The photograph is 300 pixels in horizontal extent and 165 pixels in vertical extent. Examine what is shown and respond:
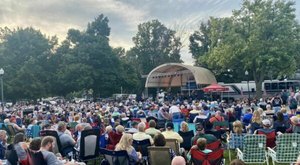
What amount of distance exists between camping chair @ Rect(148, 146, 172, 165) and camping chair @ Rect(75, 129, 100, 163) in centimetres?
208

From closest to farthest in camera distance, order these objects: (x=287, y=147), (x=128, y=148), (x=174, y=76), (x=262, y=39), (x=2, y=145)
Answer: (x=128, y=148) → (x=287, y=147) → (x=2, y=145) → (x=262, y=39) → (x=174, y=76)

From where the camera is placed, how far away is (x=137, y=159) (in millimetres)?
7602

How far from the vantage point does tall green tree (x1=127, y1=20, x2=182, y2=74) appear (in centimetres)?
7300

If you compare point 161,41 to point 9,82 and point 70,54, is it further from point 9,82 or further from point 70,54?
point 9,82

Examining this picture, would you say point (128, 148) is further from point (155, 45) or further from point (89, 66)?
point (155, 45)

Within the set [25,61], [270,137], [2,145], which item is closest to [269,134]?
[270,137]

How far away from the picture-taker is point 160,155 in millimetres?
7332

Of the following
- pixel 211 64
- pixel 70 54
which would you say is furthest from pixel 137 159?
pixel 70 54

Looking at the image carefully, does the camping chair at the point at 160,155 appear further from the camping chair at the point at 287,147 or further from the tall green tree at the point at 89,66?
the tall green tree at the point at 89,66

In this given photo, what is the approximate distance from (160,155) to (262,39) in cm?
3174

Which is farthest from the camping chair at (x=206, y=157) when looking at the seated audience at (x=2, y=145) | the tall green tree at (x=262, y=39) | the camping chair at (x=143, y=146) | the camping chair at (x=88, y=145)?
the tall green tree at (x=262, y=39)

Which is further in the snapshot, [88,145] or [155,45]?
[155,45]

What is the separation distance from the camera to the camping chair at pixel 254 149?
8102 millimetres

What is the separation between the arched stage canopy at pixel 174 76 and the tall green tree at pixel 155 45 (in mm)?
27424
